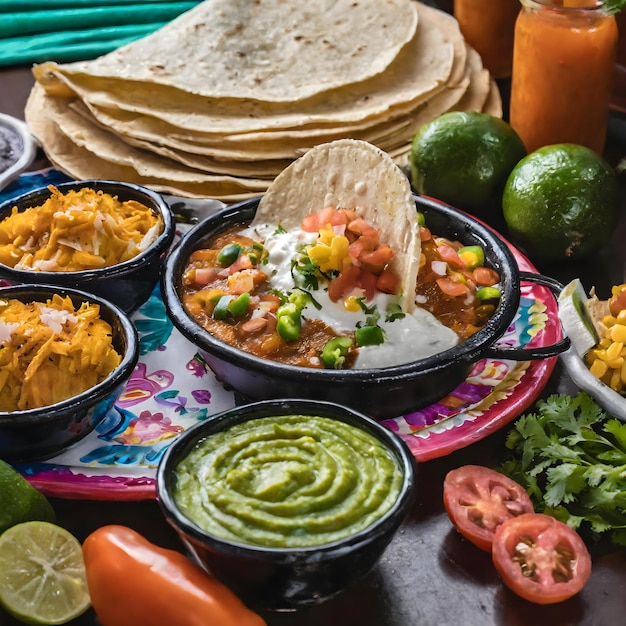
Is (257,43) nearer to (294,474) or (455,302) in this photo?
(455,302)

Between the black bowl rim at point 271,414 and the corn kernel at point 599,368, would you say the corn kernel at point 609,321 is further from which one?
the black bowl rim at point 271,414

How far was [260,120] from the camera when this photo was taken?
374 cm

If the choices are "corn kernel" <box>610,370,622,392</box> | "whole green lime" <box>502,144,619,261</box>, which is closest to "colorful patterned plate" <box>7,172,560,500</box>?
"corn kernel" <box>610,370,622,392</box>

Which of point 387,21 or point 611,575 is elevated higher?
point 387,21

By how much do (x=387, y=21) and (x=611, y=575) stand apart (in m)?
3.17

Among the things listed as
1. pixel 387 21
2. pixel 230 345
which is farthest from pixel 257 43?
pixel 230 345

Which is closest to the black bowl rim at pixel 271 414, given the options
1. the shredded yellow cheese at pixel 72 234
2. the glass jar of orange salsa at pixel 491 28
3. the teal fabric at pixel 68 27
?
the shredded yellow cheese at pixel 72 234

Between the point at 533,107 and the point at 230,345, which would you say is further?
the point at 533,107

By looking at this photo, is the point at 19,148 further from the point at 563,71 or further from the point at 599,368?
the point at 599,368

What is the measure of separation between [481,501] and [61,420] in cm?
107

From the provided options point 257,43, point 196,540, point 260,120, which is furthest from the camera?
point 257,43

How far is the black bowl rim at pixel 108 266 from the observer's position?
277 centimetres

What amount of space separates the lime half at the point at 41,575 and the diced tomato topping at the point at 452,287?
51.3 inches

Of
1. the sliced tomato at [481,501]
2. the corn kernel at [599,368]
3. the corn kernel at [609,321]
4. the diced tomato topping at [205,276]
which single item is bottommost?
the sliced tomato at [481,501]
